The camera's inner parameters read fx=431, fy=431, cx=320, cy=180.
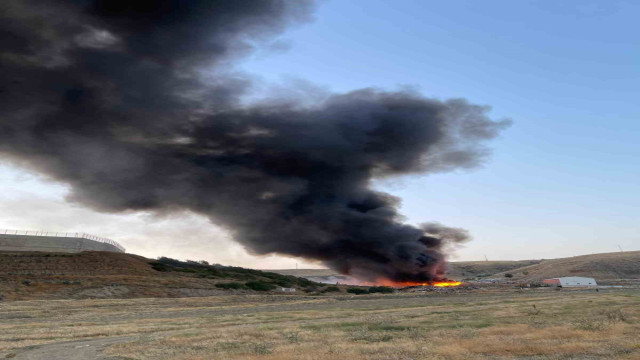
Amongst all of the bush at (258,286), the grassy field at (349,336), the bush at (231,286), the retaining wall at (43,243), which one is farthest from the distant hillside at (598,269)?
the retaining wall at (43,243)

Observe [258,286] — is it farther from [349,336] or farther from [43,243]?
[349,336]

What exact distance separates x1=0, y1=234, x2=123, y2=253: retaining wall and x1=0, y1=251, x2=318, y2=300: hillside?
591 cm

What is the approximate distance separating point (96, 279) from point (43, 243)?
104 feet

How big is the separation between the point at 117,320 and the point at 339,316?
20.8 meters

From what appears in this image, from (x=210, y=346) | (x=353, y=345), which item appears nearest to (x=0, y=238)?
(x=210, y=346)

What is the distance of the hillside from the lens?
220ft

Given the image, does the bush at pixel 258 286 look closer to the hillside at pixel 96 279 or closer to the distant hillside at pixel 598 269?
the hillside at pixel 96 279

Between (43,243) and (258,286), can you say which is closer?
(258,286)

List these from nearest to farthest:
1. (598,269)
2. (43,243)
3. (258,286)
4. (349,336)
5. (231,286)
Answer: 1. (349,336)
2. (231,286)
3. (258,286)
4. (43,243)
5. (598,269)

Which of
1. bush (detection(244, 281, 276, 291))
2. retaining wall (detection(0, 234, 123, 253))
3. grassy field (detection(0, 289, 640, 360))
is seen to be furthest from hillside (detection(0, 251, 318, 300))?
grassy field (detection(0, 289, 640, 360))

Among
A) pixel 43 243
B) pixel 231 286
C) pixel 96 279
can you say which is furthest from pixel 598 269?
pixel 43 243

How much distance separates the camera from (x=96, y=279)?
2968 inches

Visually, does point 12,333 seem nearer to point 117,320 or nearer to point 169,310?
point 117,320

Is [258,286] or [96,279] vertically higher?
[96,279]
